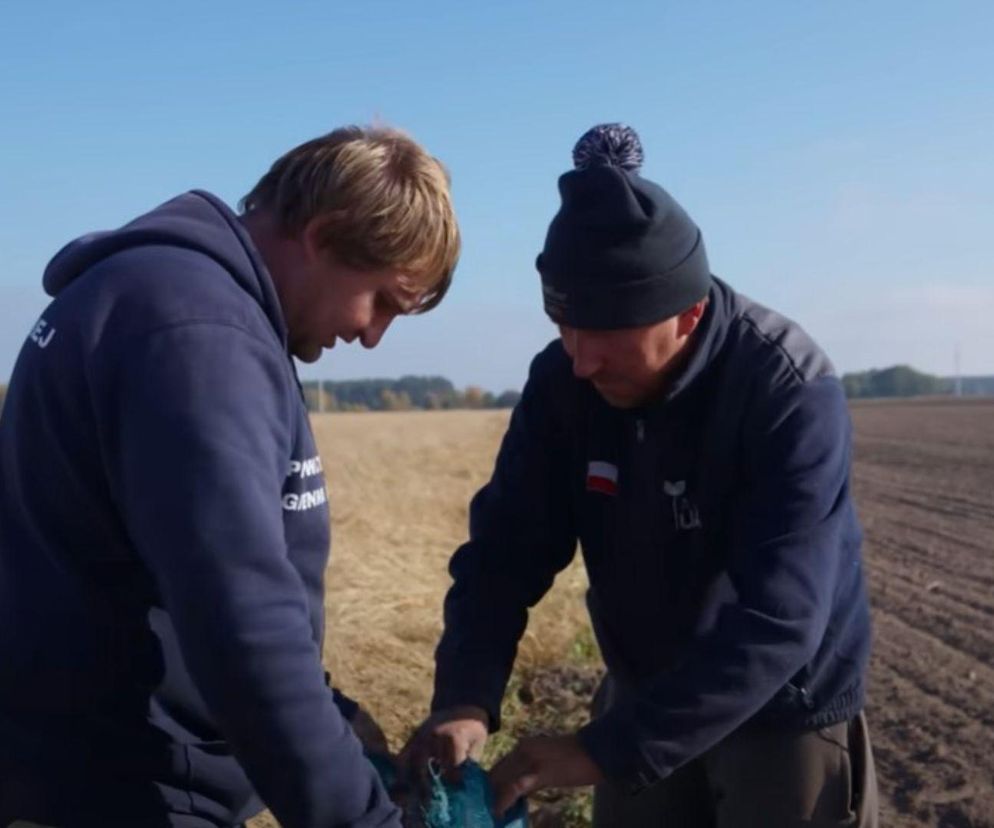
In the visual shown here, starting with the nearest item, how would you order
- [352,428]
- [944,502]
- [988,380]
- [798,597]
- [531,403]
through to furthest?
1. [798,597]
2. [531,403]
3. [944,502]
4. [352,428]
5. [988,380]

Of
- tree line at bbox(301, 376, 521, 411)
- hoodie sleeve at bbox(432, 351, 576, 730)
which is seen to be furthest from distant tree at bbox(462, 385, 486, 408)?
hoodie sleeve at bbox(432, 351, 576, 730)

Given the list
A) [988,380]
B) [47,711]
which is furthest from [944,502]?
[988,380]

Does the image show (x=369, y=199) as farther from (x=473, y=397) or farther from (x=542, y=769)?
(x=473, y=397)

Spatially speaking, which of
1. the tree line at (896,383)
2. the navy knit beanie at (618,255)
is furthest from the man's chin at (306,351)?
the tree line at (896,383)

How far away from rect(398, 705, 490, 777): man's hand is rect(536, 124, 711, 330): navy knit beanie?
2.89 ft

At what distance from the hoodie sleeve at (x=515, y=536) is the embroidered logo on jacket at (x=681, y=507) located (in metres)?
0.33

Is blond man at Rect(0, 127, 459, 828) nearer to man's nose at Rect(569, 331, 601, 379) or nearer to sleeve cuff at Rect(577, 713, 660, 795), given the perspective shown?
man's nose at Rect(569, 331, 601, 379)

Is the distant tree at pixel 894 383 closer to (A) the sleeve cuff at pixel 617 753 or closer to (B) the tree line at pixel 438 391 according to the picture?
(B) the tree line at pixel 438 391

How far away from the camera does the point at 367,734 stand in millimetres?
3023

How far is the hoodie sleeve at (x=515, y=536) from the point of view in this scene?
11.0 ft

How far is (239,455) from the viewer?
6.85ft

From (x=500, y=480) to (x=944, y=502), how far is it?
1476cm

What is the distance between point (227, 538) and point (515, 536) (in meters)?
1.42

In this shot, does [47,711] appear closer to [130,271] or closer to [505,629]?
[130,271]
